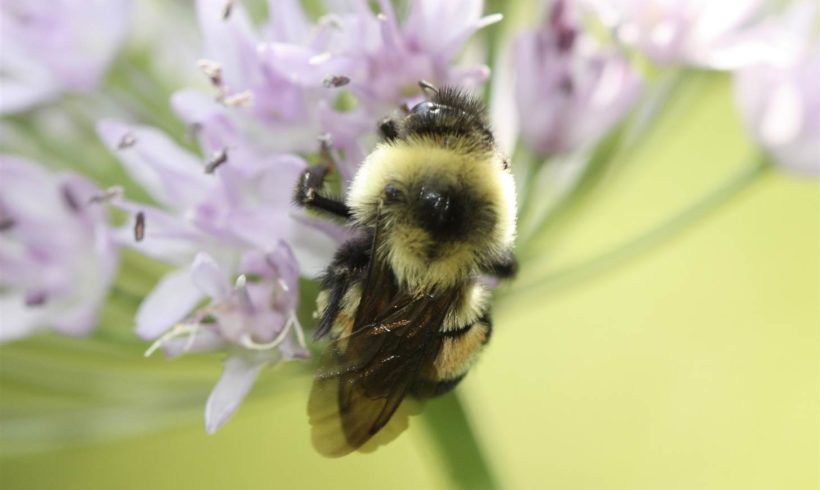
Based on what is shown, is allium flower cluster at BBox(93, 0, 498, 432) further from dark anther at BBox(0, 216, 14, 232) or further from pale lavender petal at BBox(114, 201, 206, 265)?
dark anther at BBox(0, 216, 14, 232)

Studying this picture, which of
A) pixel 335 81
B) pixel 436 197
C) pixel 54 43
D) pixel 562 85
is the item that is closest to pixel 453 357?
pixel 436 197

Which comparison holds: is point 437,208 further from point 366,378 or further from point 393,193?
point 366,378

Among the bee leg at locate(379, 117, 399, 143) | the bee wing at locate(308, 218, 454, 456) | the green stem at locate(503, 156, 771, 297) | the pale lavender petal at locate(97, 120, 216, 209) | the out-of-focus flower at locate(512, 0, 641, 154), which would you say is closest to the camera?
the bee wing at locate(308, 218, 454, 456)

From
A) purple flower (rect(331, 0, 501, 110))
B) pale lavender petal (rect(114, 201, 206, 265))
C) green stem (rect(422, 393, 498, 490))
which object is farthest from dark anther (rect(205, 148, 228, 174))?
green stem (rect(422, 393, 498, 490))

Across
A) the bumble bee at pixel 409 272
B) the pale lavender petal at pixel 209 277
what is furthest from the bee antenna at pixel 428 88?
the pale lavender petal at pixel 209 277

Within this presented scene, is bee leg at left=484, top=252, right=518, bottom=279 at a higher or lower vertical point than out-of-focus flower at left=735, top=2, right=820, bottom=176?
lower

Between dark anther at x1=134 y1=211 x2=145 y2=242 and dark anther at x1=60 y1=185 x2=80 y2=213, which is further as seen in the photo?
dark anther at x1=60 y1=185 x2=80 y2=213
